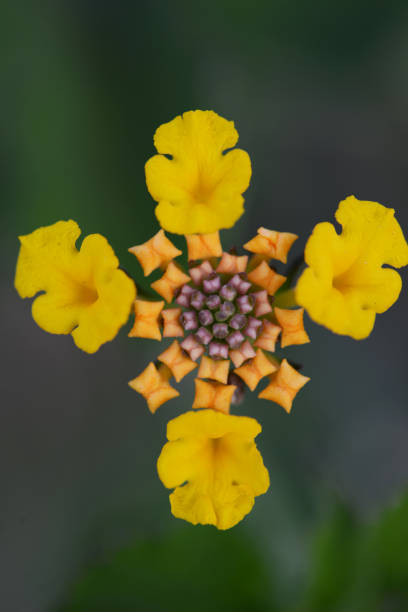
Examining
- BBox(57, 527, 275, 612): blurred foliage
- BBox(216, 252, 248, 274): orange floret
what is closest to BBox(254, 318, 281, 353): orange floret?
BBox(216, 252, 248, 274): orange floret

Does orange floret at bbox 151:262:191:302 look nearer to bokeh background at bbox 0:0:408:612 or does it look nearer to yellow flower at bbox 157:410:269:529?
yellow flower at bbox 157:410:269:529

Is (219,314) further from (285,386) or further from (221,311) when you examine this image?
(285,386)

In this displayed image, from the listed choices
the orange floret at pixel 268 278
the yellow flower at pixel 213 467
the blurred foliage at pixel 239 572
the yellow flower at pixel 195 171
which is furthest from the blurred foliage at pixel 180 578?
the yellow flower at pixel 195 171

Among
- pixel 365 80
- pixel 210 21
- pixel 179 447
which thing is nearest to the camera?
pixel 179 447

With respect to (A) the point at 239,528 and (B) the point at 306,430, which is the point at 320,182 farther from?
(A) the point at 239,528

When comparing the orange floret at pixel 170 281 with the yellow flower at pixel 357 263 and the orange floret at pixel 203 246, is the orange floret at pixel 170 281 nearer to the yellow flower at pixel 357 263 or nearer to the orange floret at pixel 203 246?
the orange floret at pixel 203 246

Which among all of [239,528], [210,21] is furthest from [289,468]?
[210,21]
